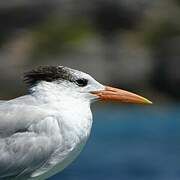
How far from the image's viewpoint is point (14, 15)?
119 ft

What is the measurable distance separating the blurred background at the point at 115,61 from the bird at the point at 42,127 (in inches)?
308

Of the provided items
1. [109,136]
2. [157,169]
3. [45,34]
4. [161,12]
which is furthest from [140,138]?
[161,12]

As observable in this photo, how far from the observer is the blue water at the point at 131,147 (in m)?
17.5

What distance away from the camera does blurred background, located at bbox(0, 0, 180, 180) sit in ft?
64.2

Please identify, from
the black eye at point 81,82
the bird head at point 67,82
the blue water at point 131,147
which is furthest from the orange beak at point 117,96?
the blue water at point 131,147

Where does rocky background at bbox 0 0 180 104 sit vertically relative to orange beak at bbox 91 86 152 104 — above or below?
below

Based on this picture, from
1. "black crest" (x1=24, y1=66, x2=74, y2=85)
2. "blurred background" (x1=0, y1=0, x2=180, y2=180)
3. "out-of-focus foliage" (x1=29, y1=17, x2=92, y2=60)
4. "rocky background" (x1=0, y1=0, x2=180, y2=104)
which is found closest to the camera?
"black crest" (x1=24, y1=66, x2=74, y2=85)

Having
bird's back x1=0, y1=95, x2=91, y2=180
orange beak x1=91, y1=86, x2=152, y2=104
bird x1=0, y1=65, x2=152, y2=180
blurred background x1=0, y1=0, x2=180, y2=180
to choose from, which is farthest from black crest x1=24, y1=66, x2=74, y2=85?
blurred background x1=0, y1=0, x2=180, y2=180

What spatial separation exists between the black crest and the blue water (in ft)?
27.2

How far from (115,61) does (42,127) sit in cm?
2225

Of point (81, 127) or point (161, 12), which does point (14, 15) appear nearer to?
point (161, 12)

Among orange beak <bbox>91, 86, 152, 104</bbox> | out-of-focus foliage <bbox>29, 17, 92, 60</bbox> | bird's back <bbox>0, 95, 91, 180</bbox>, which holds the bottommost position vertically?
out-of-focus foliage <bbox>29, 17, 92, 60</bbox>

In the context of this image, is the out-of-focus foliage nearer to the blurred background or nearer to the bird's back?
the blurred background

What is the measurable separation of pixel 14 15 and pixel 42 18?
1.56 meters
